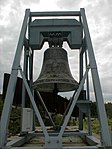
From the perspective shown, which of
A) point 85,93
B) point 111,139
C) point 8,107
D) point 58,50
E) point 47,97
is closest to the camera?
point 111,139

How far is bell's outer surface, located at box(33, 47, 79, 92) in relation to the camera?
414 cm

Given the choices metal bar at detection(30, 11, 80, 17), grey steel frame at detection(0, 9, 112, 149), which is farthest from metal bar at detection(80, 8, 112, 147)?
metal bar at detection(30, 11, 80, 17)

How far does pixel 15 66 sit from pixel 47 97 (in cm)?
492

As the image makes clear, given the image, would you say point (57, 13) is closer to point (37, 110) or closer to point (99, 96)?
→ point (99, 96)

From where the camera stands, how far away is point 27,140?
15.6ft

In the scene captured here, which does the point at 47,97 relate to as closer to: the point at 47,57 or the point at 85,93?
the point at 85,93

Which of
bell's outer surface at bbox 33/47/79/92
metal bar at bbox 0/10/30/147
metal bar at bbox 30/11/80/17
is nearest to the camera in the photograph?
metal bar at bbox 0/10/30/147

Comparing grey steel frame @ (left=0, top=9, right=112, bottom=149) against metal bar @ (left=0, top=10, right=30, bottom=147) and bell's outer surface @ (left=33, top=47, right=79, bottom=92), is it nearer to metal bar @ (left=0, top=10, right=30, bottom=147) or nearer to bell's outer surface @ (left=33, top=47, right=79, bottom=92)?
metal bar @ (left=0, top=10, right=30, bottom=147)

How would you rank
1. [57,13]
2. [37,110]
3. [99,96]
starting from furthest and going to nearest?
1. [57,13]
2. [99,96]
3. [37,110]

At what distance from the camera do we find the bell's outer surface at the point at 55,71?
4.14 metres


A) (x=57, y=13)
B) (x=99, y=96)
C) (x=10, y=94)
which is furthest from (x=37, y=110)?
(x=57, y=13)

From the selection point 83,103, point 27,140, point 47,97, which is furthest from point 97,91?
point 47,97

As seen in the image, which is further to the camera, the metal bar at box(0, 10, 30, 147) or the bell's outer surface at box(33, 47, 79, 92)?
the bell's outer surface at box(33, 47, 79, 92)

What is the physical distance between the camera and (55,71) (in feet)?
14.4
